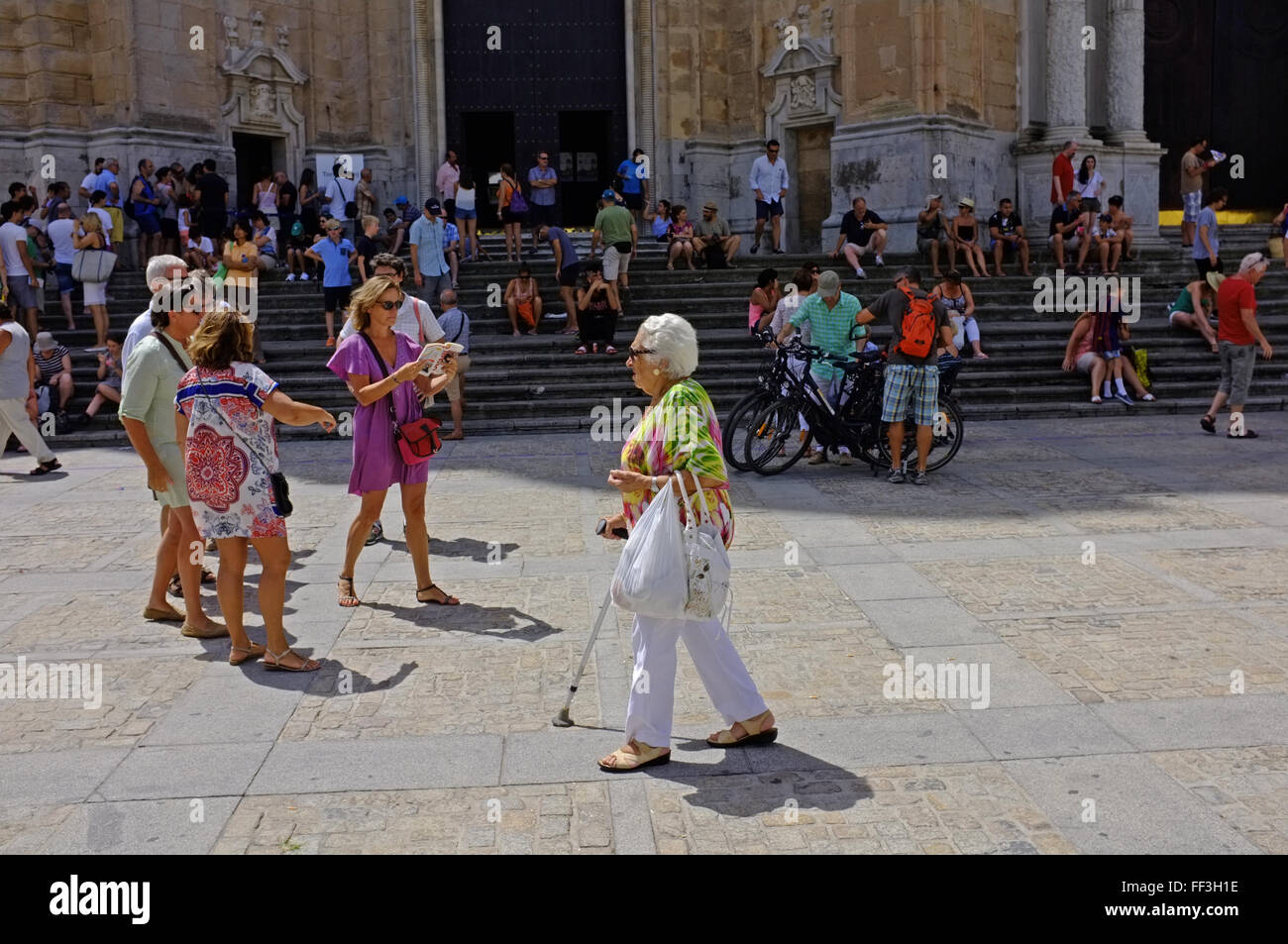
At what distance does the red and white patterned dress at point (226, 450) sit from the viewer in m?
5.99

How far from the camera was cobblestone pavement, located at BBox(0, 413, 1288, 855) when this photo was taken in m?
4.41

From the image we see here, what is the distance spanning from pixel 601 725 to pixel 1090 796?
1969 mm

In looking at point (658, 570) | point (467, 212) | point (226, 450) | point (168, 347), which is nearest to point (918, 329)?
point (168, 347)

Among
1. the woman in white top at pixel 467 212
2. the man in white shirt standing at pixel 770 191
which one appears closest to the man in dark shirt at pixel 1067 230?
the man in white shirt standing at pixel 770 191

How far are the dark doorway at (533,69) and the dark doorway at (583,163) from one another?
188mm

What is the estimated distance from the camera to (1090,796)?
4.53 meters

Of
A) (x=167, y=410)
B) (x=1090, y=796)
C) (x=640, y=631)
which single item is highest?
(x=167, y=410)

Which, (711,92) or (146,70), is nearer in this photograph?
(146,70)

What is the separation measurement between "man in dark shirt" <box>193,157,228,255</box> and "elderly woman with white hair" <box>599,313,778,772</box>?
16.4 meters

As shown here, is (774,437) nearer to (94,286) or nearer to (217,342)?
(217,342)

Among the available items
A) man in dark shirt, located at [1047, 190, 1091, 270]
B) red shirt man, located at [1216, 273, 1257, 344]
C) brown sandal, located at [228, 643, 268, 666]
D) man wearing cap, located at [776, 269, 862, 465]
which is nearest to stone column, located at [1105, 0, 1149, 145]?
man in dark shirt, located at [1047, 190, 1091, 270]

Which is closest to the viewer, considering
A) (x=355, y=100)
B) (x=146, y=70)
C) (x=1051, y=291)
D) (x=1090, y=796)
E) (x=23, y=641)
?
(x=1090, y=796)

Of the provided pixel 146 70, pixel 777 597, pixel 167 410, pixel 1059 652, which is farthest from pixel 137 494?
pixel 146 70

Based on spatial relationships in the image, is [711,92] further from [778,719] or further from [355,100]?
[778,719]
